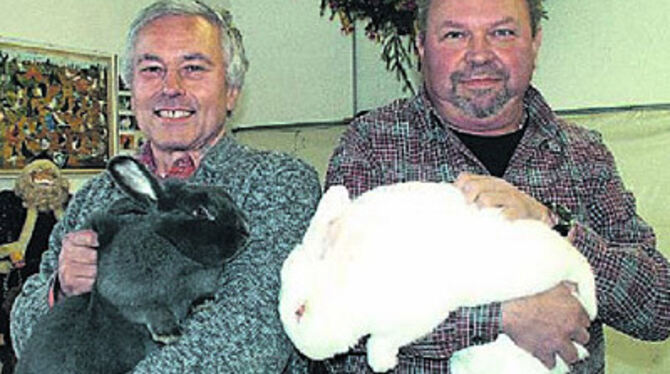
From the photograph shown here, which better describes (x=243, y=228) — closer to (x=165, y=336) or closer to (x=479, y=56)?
(x=165, y=336)

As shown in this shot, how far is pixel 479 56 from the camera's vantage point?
1.53m

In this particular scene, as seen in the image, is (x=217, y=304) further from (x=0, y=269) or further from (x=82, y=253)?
(x=0, y=269)

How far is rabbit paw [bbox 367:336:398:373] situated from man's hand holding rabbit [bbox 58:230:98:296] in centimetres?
45

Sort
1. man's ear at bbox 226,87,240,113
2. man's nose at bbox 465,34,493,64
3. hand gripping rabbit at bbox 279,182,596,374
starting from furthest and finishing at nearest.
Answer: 1. man's ear at bbox 226,87,240,113
2. man's nose at bbox 465,34,493,64
3. hand gripping rabbit at bbox 279,182,596,374

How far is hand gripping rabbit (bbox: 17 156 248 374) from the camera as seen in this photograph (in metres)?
1.23

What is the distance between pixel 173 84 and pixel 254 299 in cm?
47

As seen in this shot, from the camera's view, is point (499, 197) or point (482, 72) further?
point (482, 72)

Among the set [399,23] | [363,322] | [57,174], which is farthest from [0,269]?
[363,322]

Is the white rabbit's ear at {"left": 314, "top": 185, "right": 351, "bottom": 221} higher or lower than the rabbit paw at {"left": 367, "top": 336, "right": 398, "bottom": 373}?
higher

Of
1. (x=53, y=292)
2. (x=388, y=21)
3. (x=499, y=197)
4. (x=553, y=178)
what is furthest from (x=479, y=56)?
(x=388, y=21)

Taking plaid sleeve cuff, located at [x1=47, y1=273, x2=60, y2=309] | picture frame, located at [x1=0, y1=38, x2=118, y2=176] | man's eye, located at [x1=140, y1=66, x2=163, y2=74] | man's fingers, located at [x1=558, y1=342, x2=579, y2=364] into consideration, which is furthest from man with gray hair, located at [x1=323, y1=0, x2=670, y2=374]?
picture frame, located at [x1=0, y1=38, x2=118, y2=176]

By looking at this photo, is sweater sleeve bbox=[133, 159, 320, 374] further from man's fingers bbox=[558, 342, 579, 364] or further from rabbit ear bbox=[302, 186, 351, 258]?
man's fingers bbox=[558, 342, 579, 364]

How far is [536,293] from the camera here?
1.24 m

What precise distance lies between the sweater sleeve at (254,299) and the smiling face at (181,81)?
0.19 meters
